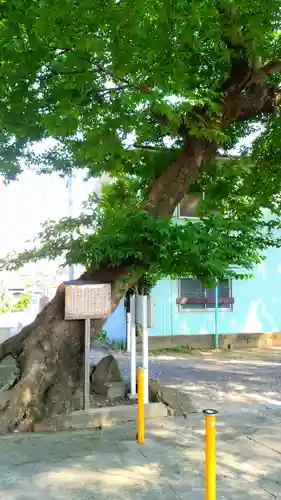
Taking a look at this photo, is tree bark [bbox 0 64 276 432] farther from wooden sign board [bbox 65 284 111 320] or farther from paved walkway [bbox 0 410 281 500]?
paved walkway [bbox 0 410 281 500]

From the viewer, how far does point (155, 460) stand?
15.1 feet

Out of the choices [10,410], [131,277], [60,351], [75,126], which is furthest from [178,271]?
[10,410]

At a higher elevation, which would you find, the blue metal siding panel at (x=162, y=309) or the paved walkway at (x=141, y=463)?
the blue metal siding panel at (x=162, y=309)

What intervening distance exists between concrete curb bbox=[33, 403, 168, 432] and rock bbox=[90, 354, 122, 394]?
1.06 m

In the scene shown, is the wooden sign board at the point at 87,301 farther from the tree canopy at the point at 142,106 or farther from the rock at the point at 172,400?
the rock at the point at 172,400

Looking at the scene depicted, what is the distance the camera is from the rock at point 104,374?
23.9ft

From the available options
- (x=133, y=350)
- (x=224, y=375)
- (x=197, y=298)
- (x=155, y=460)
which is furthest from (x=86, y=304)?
(x=197, y=298)

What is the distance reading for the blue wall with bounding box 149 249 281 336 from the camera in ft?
44.0

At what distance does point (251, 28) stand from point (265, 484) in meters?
5.27

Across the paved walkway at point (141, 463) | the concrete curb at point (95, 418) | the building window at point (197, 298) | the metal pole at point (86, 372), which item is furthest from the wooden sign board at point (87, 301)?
the building window at point (197, 298)

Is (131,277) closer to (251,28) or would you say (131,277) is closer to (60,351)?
(60,351)

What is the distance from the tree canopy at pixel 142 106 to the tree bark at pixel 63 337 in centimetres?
4

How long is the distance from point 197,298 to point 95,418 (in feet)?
26.9

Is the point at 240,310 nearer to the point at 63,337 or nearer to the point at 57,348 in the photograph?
the point at 63,337
